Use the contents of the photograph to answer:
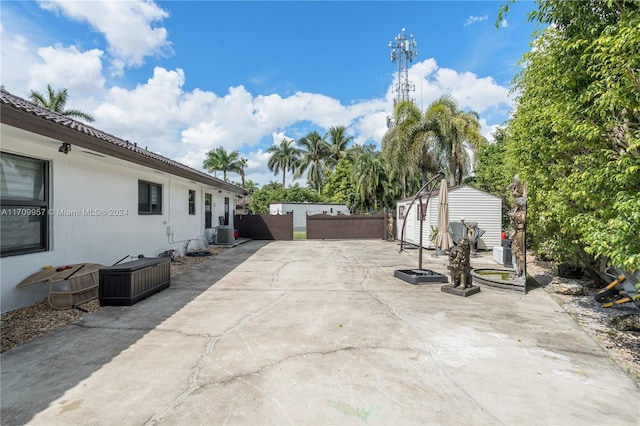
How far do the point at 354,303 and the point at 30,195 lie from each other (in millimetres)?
5916

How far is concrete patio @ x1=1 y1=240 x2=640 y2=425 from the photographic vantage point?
2275mm

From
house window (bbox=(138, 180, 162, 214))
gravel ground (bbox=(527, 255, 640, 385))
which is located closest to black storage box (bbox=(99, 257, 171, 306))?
house window (bbox=(138, 180, 162, 214))

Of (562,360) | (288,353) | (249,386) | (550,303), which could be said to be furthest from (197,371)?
(550,303)

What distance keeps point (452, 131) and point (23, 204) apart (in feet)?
57.6

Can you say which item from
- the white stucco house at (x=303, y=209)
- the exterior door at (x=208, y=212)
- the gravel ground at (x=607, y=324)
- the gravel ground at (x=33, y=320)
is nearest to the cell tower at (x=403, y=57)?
the white stucco house at (x=303, y=209)

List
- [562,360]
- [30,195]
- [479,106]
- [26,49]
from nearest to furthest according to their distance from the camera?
[562,360] → [30,195] → [26,49] → [479,106]

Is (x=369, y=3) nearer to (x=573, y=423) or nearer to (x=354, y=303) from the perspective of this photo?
(x=354, y=303)

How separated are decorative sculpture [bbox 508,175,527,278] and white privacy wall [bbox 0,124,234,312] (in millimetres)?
9030

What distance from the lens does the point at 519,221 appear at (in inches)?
250

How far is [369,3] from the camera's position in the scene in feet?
36.6

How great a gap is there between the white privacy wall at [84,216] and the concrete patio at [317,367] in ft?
4.73

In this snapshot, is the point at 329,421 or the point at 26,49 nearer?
the point at 329,421

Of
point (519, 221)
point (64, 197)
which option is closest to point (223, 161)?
point (64, 197)

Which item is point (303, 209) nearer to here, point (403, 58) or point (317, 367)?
point (403, 58)
